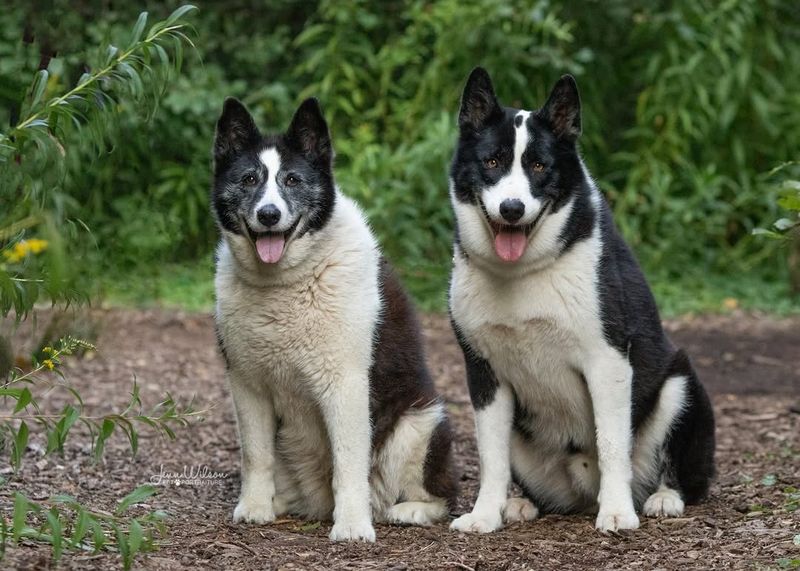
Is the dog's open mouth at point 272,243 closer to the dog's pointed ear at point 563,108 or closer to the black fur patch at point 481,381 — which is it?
the black fur patch at point 481,381

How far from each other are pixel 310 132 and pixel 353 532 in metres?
1.41

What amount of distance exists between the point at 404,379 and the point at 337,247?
541mm

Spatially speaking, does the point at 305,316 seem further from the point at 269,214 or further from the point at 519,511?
the point at 519,511

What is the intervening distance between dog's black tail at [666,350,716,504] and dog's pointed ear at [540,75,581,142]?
0.99 m

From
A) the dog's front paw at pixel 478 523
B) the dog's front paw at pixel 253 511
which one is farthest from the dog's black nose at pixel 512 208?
the dog's front paw at pixel 253 511

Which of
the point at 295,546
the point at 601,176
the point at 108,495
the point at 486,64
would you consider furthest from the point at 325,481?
the point at 601,176

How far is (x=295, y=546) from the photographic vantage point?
3867 millimetres

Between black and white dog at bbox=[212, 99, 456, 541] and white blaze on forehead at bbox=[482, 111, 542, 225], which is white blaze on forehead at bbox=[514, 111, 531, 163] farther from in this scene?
black and white dog at bbox=[212, 99, 456, 541]

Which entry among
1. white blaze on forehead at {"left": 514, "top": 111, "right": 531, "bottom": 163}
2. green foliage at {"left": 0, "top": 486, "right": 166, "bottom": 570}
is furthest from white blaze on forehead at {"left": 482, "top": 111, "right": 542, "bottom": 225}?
green foliage at {"left": 0, "top": 486, "right": 166, "bottom": 570}

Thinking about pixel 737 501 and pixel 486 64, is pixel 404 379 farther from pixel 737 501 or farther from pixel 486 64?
pixel 486 64

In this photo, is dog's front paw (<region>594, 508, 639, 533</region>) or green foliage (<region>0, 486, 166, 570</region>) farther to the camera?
dog's front paw (<region>594, 508, 639, 533</region>)

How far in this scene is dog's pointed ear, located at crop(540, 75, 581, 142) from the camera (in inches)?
159

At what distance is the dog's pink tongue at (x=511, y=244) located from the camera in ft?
13.1

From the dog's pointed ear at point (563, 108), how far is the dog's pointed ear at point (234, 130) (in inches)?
40.8
